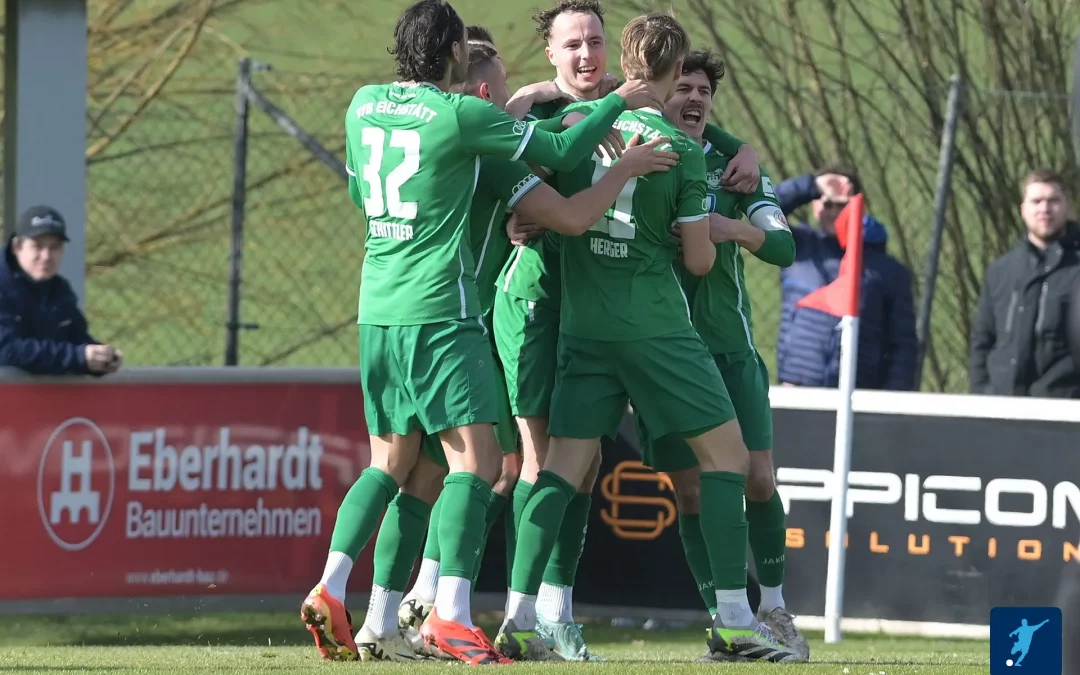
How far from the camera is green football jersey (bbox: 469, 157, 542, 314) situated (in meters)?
6.17

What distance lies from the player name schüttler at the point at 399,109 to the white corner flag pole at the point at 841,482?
3.07 meters

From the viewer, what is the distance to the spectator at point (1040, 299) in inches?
368

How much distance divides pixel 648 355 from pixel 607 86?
3.60ft

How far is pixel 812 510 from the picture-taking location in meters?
Answer: 9.19

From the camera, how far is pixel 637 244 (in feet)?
20.6

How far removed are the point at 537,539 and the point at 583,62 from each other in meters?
1.69

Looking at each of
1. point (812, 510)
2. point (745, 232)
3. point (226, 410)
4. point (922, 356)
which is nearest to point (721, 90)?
point (922, 356)

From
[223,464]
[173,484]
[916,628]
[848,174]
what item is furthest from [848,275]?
[173,484]

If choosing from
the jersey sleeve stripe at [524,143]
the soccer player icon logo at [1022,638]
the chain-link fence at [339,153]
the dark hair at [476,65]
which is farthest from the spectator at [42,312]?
the soccer player icon logo at [1022,638]

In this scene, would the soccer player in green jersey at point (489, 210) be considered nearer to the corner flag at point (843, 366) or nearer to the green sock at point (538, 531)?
the green sock at point (538, 531)

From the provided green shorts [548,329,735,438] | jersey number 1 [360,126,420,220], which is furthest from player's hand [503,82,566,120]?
green shorts [548,329,735,438]

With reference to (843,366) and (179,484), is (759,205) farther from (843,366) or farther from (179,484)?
(179,484)

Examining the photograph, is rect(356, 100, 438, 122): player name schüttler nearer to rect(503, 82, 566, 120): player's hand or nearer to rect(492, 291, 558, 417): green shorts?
rect(503, 82, 566, 120): player's hand

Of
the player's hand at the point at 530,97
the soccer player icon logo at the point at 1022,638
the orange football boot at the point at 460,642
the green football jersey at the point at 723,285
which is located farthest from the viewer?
the green football jersey at the point at 723,285
